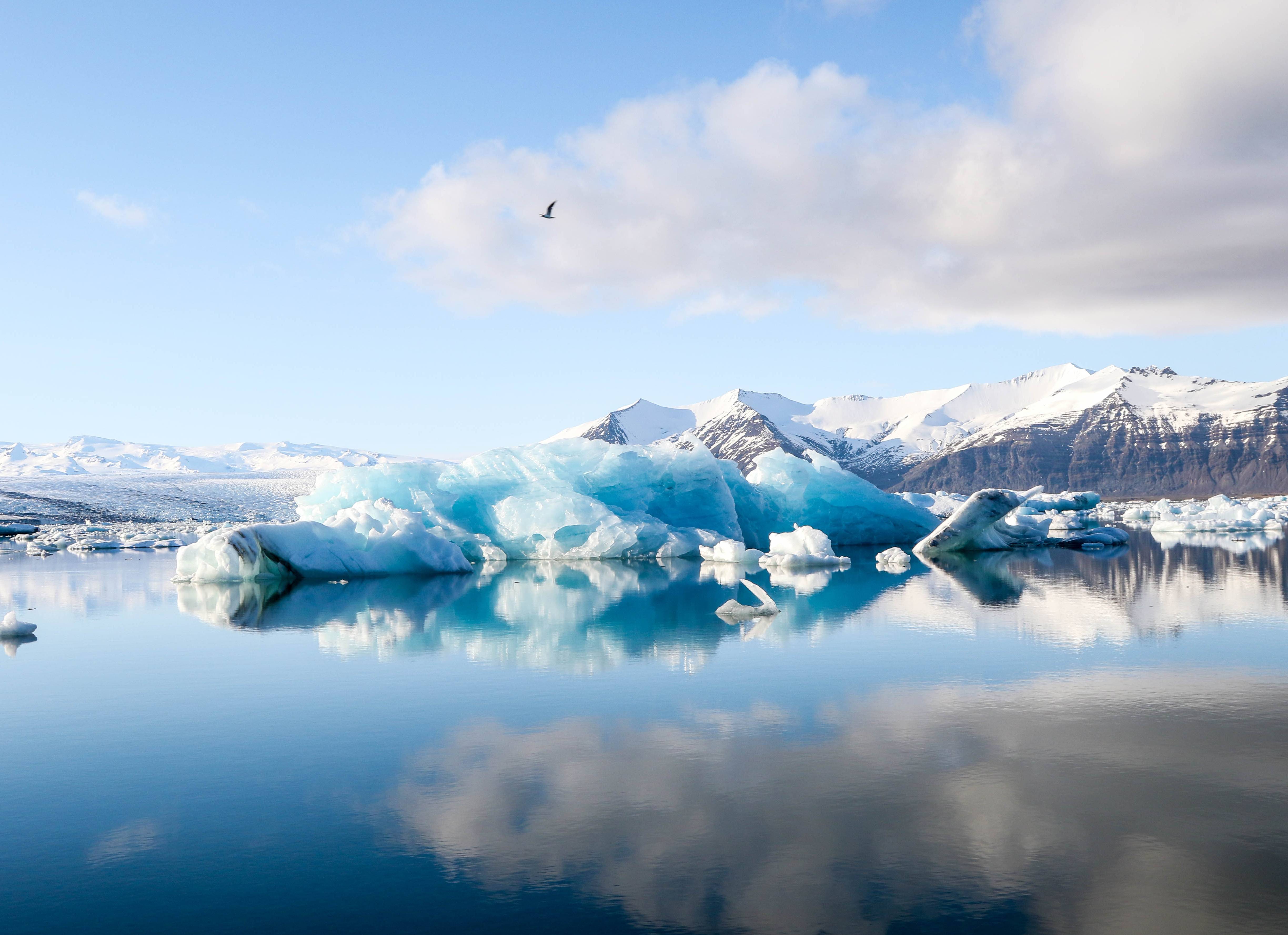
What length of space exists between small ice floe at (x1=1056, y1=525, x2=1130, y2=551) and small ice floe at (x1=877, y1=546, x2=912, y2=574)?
40.4 feet

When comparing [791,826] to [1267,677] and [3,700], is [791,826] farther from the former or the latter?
[3,700]

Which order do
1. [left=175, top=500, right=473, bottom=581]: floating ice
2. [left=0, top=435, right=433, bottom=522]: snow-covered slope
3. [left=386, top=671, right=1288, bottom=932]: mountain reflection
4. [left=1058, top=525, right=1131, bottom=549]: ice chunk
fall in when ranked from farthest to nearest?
1. [left=0, top=435, right=433, bottom=522]: snow-covered slope
2. [left=1058, top=525, right=1131, bottom=549]: ice chunk
3. [left=175, top=500, right=473, bottom=581]: floating ice
4. [left=386, top=671, right=1288, bottom=932]: mountain reflection

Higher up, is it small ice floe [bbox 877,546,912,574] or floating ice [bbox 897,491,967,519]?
floating ice [bbox 897,491,967,519]

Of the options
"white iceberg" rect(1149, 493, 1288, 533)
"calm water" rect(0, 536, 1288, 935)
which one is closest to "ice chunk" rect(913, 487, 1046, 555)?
"calm water" rect(0, 536, 1288, 935)

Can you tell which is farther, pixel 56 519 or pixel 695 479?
pixel 56 519

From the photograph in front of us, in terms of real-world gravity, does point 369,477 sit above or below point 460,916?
above

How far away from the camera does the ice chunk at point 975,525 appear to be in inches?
1334

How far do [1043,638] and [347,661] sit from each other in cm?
934

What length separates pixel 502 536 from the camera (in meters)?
32.2

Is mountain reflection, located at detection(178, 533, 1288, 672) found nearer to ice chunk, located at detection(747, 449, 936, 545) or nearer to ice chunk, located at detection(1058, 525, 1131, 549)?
ice chunk, located at detection(1058, 525, 1131, 549)

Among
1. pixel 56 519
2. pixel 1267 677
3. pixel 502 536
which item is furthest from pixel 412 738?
pixel 56 519

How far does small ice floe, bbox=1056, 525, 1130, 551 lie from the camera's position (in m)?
39.7

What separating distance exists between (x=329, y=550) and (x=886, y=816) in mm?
21615

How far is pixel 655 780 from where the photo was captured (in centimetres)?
686
